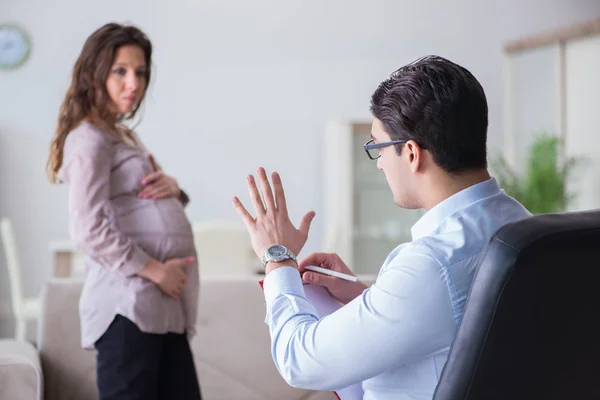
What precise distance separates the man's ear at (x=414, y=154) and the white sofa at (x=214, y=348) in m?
1.30

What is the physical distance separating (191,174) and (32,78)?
1.33m

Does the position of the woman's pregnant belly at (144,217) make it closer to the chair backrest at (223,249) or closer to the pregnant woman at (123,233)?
the pregnant woman at (123,233)

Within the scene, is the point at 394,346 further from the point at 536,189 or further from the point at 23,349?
the point at 536,189

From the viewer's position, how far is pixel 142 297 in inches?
76.1

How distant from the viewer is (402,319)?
104 centimetres

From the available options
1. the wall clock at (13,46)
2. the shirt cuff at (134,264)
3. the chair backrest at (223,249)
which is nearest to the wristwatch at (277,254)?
the shirt cuff at (134,264)

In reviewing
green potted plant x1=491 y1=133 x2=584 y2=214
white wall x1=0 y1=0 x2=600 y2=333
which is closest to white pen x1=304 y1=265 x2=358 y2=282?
green potted plant x1=491 y1=133 x2=584 y2=214

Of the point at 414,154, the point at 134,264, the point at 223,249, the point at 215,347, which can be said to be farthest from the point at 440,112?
the point at 223,249

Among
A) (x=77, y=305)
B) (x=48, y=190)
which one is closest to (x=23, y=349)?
(x=77, y=305)

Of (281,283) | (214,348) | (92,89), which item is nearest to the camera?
(281,283)

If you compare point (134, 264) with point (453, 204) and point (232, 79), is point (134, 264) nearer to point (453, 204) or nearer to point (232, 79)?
point (453, 204)

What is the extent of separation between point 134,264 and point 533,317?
3.87ft

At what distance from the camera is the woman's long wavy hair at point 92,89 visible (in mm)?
2045

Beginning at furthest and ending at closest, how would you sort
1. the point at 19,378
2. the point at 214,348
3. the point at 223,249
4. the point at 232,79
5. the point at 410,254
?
the point at 232,79, the point at 223,249, the point at 214,348, the point at 19,378, the point at 410,254
